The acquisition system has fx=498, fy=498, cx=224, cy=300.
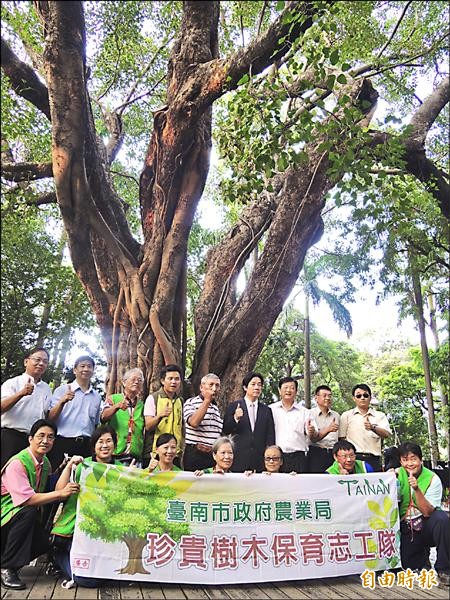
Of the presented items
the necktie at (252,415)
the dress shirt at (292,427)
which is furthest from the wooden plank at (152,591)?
the dress shirt at (292,427)

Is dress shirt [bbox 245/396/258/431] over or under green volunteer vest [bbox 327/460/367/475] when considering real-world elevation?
over

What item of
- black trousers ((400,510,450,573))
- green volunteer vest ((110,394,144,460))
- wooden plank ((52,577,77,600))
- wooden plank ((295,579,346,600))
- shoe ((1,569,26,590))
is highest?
green volunteer vest ((110,394,144,460))

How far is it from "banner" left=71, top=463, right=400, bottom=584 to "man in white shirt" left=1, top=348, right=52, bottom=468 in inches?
22.5

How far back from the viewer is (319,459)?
3.95 m

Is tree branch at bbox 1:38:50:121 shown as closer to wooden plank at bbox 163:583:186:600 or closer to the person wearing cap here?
the person wearing cap

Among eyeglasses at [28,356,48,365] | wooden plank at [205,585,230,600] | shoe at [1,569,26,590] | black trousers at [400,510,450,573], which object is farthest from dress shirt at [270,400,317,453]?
shoe at [1,569,26,590]

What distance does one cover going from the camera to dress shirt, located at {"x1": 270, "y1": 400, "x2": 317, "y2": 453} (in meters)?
3.79

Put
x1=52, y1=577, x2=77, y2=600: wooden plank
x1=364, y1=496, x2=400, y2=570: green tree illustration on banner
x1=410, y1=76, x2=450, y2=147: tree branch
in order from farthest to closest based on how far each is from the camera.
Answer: x1=410, y1=76, x2=450, y2=147: tree branch → x1=364, y1=496, x2=400, y2=570: green tree illustration on banner → x1=52, y1=577, x2=77, y2=600: wooden plank

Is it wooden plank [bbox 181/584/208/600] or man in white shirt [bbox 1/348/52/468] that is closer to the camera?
wooden plank [bbox 181/584/208/600]

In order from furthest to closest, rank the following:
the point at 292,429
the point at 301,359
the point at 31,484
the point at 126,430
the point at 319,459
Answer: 1. the point at 301,359
2. the point at 319,459
3. the point at 292,429
4. the point at 126,430
5. the point at 31,484

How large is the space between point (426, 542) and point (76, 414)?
257cm

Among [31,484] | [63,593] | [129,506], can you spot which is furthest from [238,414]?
[63,593]

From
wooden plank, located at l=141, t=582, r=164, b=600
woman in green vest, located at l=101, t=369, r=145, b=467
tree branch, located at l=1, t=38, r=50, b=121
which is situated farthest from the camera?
tree branch, located at l=1, t=38, r=50, b=121

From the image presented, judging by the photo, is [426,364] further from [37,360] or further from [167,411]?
[37,360]
